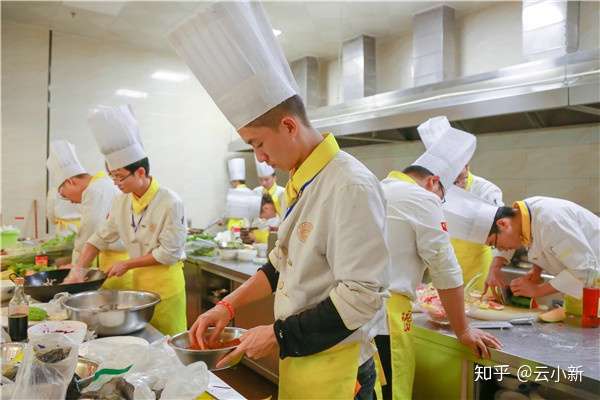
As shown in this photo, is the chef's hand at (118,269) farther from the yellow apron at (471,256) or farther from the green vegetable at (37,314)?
the yellow apron at (471,256)

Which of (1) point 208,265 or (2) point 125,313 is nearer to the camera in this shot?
(2) point 125,313

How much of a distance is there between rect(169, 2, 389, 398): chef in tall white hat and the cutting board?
1.11 metres

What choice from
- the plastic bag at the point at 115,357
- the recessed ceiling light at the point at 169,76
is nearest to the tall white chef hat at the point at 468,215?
the plastic bag at the point at 115,357

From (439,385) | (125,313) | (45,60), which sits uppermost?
(45,60)

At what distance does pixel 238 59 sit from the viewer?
3.99ft

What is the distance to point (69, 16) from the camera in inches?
210

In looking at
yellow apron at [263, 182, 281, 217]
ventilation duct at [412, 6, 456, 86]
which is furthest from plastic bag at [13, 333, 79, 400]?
yellow apron at [263, 182, 281, 217]

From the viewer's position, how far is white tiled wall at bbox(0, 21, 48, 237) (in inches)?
219

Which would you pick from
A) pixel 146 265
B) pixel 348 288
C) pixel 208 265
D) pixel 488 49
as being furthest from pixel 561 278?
pixel 488 49

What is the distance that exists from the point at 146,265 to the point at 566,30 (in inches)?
142

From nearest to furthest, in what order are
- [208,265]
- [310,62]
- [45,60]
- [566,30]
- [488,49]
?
1. [566,30]
2. [208,265]
3. [488,49]
4. [45,60]
5. [310,62]

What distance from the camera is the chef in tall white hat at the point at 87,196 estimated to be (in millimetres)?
3096

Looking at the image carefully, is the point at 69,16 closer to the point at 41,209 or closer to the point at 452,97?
the point at 41,209

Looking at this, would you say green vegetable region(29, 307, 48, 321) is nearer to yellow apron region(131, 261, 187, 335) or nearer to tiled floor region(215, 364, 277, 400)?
yellow apron region(131, 261, 187, 335)
